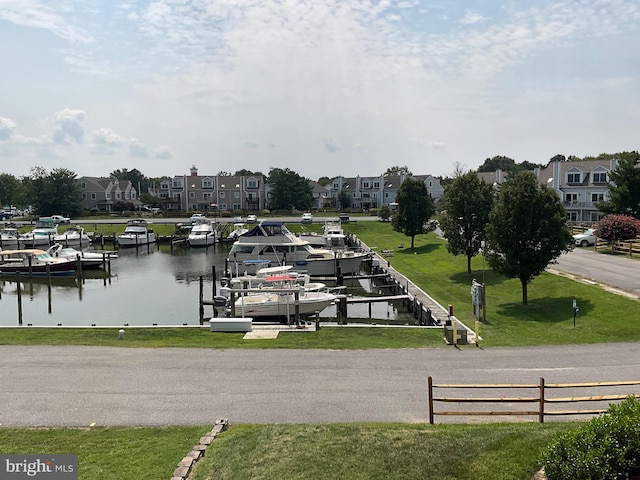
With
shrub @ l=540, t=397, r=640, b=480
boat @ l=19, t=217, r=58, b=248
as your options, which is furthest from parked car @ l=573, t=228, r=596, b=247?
boat @ l=19, t=217, r=58, b=248

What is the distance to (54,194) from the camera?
10706 centimetres

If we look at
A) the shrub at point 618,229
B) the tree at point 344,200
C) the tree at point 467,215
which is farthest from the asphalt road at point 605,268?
the tree at point 344,200

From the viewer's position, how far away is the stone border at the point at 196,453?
10297 millimetres

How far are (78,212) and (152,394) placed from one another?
4166 inches

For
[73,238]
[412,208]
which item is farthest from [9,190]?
[412,208]

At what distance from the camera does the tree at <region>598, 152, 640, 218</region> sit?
50531 millimetres

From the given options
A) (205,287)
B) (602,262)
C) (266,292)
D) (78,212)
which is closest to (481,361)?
(266,292)

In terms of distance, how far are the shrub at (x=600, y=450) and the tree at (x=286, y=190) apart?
353ft

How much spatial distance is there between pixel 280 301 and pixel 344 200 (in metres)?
93.4

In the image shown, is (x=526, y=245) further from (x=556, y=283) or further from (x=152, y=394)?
(x=152, y=394)

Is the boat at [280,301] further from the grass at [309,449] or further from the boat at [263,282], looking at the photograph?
the grass at [309,449]

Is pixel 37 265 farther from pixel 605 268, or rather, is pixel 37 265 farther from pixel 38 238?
pixel 605 268

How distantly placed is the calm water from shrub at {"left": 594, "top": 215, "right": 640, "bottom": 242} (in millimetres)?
19475

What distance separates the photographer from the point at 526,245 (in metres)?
28.1
